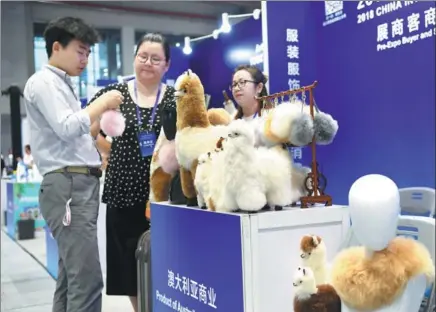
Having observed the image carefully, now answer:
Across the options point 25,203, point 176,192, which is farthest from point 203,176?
point 25,203

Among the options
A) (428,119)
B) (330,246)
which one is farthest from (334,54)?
(330,246)

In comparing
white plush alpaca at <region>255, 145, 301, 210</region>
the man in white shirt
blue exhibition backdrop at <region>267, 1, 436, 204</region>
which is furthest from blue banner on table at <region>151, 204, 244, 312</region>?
blue exhibition backdrop at <region>267, 1, 436, 204</region>

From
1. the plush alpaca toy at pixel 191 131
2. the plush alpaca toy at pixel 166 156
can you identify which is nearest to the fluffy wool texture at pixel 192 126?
the plush alpaca toy at pixel 191 131

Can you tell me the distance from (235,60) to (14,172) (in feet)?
9.64

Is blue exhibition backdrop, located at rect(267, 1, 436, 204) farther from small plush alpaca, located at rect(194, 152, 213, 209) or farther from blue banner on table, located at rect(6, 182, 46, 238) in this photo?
blue banner on table, located at rect(6, 182, 46, 238)

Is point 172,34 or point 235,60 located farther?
point 172,34

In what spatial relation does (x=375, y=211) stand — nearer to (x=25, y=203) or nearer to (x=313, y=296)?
(x=313, y=296)

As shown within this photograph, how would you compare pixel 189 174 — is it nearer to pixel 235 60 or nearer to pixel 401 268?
pixel 401 268

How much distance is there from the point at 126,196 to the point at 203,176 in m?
0.65

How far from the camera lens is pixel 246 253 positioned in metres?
1.09

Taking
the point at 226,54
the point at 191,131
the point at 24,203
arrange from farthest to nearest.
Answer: the point at 24,203 → the point at 226,54 → the point at 191,131

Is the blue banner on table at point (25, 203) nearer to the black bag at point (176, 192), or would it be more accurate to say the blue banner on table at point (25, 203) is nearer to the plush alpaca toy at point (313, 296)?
the black bag at point (176, 192)

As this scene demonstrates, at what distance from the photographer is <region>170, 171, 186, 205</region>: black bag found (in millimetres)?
1456

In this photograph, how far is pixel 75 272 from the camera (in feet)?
5.05
